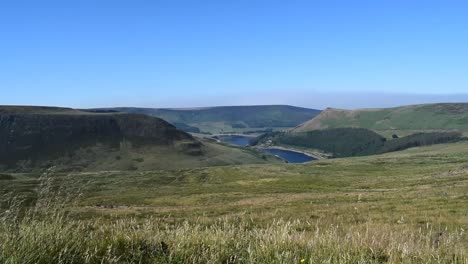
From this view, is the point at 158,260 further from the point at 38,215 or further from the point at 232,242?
the point at 38,215

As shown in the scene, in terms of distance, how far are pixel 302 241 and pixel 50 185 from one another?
3.83 meters

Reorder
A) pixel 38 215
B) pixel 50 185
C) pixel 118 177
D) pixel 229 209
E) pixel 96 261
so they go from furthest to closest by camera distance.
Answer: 1. pixel 118 177
2. pixel 229 209
3. pixel 38 215
4. pixel 50 185
5. pixel 96 261

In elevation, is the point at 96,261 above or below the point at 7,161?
above

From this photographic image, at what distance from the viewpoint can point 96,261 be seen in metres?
5.93

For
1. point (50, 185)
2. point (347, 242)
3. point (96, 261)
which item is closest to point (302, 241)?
point (347, 242)

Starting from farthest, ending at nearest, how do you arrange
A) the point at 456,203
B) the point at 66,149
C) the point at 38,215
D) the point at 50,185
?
the point at 66,149, the point at 456,203, the point at 38,215, the point at 50,185

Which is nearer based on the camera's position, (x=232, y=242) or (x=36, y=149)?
(x=232, y=242)

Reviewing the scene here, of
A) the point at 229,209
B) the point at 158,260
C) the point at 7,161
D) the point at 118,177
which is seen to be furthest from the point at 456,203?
the point at 7,161

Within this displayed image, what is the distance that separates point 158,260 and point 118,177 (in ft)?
358

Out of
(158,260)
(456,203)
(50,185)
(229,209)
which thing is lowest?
(229,209)

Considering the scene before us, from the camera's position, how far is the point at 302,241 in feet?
23.1

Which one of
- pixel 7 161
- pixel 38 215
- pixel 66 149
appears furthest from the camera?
pixel 66 149

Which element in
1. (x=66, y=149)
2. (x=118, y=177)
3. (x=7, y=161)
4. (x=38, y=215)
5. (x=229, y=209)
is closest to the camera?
(x=38, y=215)

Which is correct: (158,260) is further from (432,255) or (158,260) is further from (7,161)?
(7,161)
